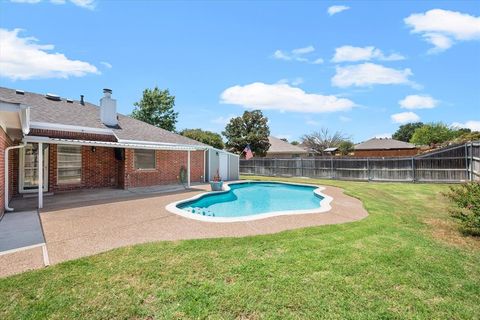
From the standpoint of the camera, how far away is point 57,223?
6938 mm

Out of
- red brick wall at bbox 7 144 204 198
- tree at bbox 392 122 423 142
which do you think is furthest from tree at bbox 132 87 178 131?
tree at bbox 392 122 423 142

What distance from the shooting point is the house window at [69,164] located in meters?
12.8

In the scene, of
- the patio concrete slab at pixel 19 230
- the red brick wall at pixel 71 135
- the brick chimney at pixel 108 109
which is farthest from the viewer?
the brick chimney at pixel 108 109

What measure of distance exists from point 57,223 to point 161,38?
12.4m

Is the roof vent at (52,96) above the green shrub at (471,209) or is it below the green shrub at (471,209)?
above

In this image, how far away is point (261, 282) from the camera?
12.5ft

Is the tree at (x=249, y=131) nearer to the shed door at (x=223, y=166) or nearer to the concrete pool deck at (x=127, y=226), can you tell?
the shed door at (x=223, y=166)

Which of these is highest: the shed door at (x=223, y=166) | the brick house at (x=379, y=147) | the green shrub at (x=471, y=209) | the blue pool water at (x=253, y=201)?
the brick house at (x=379, y=147)

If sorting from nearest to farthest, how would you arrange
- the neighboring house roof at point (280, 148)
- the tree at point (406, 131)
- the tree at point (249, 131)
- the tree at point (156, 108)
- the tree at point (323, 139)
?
the tree at point (249, 131), the tree at point (156, 108), the neighboring house roof at point (280, 148), the tree at point (323, 139), the tree at point (406, 131)

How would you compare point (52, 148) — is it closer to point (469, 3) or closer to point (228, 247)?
point (228, 247)

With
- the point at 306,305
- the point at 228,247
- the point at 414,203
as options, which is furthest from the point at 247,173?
the point at 306,305

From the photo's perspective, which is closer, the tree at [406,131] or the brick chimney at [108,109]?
the brick chimney at [108,109]

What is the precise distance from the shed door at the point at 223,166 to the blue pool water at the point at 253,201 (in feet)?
7.99

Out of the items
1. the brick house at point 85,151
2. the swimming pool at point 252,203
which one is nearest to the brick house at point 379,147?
the swimming pool at point 252,203
